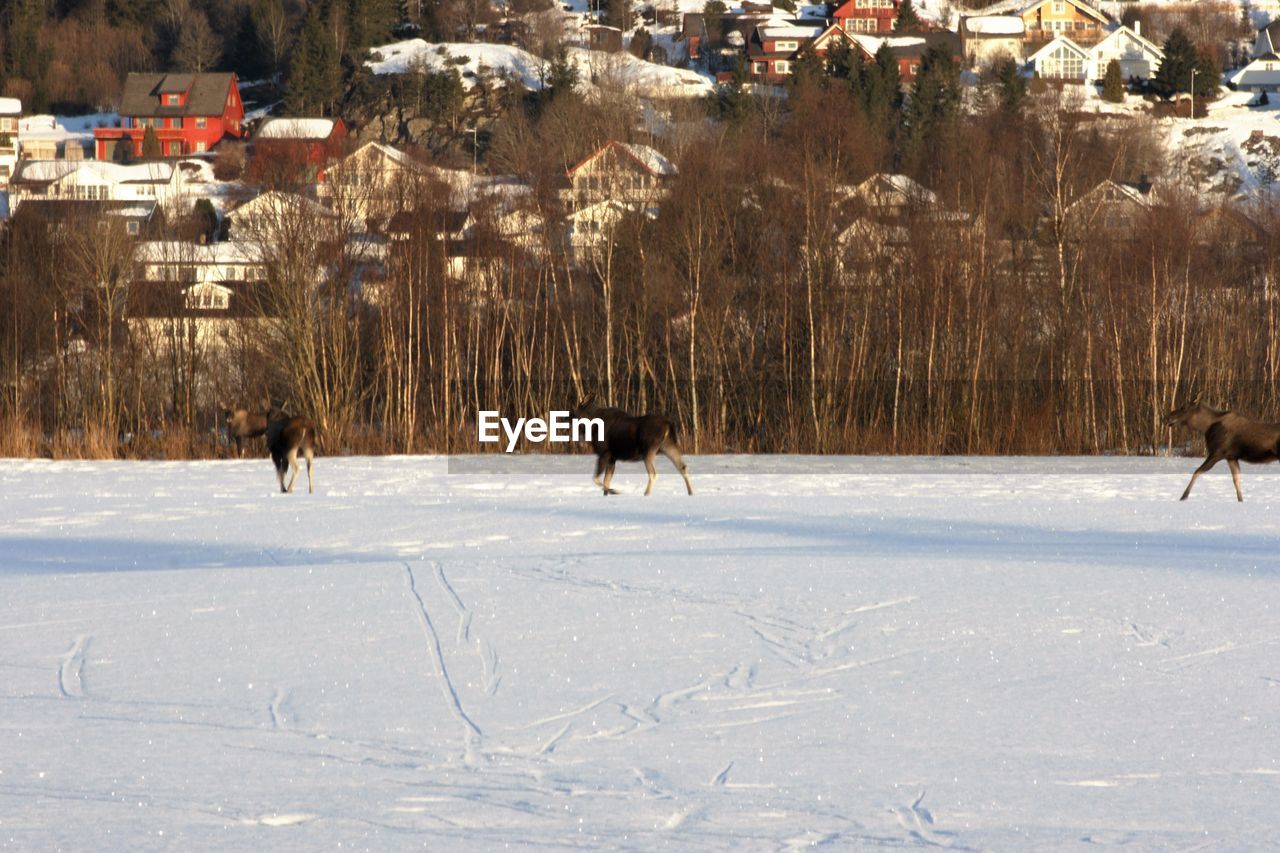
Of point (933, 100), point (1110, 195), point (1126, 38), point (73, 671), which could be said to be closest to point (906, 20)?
point (1126, 38)

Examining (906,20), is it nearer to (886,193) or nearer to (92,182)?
(92,182)

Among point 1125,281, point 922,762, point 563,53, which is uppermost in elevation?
point 563,53

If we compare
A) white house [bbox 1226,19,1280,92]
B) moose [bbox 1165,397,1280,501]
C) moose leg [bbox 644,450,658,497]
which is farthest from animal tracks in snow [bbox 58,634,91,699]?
white house [bbox 1226,19,1280,92]

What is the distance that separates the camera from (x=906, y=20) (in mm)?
103562

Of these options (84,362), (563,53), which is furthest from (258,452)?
(563,53)

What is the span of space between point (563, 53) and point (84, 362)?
49943 millimetres

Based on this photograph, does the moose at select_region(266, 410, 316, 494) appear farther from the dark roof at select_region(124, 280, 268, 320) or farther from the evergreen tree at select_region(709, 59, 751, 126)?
the evergreen tree at select_region(709, 59, 751, 126)

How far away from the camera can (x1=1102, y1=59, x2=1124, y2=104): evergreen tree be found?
83.3 metres

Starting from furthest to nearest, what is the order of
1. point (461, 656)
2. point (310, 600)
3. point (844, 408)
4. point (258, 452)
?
point (844, 408)
point (258, 452)
point (310, 600)
point (461, 656)

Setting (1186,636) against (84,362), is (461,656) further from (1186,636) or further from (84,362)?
(84,362)

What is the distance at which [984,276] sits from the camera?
28.6 m

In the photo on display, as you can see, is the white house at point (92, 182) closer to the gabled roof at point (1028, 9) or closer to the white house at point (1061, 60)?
Answer: the white house at point (1061, 60)

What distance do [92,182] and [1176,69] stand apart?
57.9m

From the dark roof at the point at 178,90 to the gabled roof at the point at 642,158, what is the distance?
209ft
